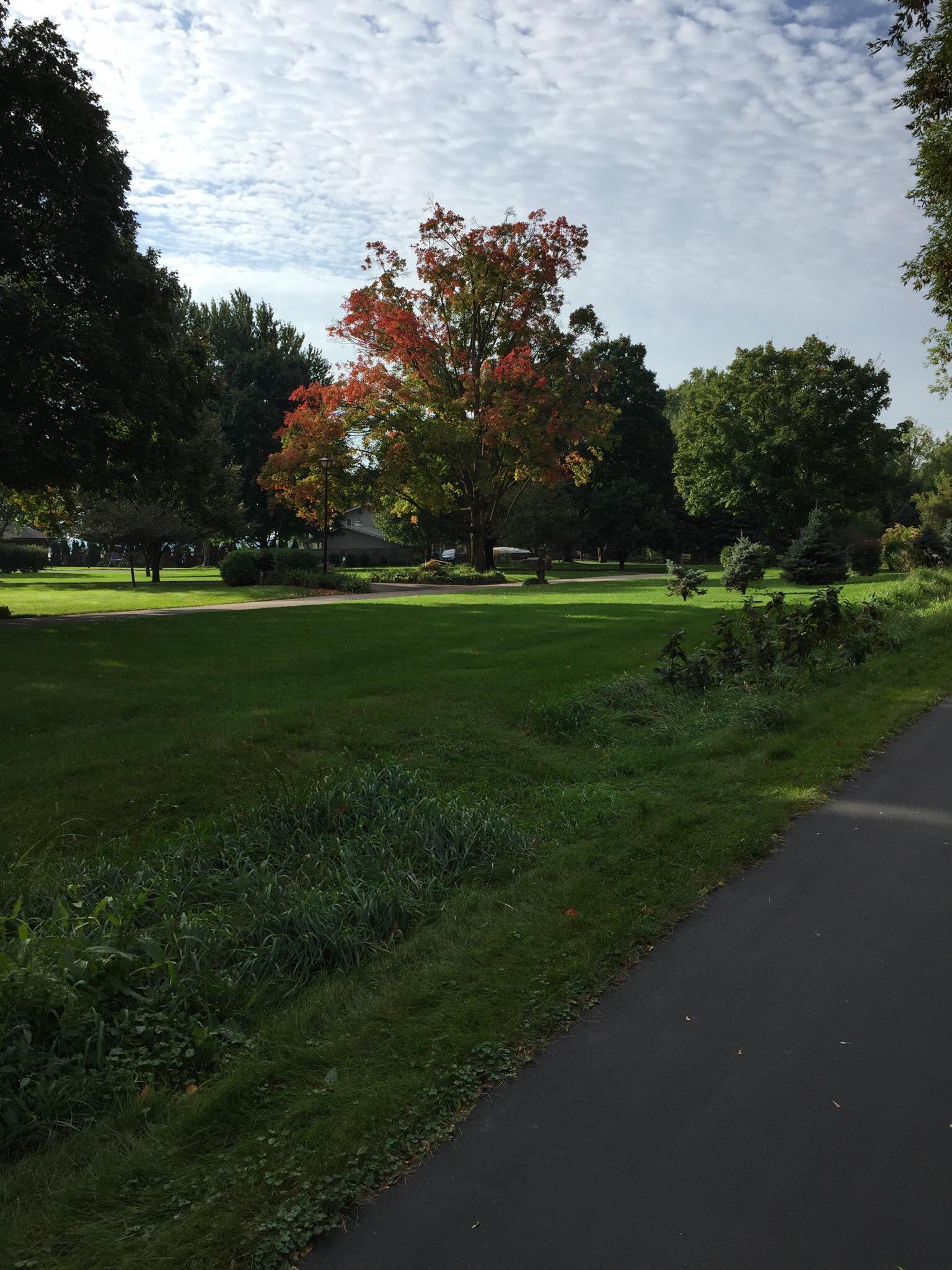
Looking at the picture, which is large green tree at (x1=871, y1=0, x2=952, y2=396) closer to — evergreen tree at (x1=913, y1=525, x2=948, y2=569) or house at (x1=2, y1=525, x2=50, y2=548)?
evergreen tree at (x1=913, y1=525, x2=948, y2=569)

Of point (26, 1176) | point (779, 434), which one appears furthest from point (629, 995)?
point (779, 434)

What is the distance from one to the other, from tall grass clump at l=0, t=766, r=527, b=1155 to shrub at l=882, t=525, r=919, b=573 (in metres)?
27.2

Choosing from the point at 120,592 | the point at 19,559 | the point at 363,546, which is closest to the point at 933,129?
the point at 120,592

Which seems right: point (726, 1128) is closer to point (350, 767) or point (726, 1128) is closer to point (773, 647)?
point (350, 767)

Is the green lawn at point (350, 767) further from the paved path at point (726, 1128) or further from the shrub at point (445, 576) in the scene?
the shrub at point (445, 576)

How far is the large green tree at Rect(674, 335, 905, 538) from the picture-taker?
35375mm

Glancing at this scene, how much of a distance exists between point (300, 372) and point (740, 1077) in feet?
183

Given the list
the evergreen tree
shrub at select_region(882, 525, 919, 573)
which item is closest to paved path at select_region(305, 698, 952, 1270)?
the evergreen tree

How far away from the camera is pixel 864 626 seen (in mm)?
11102

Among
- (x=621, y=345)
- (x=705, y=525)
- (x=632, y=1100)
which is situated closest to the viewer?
(x=632, y=1100)

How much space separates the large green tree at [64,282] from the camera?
15523 mm

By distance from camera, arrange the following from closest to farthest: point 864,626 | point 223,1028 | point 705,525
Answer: point 223,1028 → point 864,626 → point 705,525

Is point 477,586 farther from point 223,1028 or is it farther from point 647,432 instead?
point 223,1028

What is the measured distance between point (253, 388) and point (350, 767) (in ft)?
164
